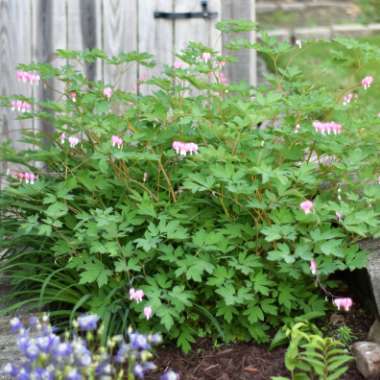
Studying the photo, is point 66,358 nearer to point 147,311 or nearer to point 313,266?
point 147,311

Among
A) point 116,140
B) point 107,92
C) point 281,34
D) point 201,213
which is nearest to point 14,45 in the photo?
point 107,92

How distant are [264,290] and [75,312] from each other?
2.50 feet

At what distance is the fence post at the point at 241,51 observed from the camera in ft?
18.3

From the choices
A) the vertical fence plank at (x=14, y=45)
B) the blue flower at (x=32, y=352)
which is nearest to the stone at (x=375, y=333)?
the blue flower at (x=32, y=352)

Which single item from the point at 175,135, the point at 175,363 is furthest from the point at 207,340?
the point at 175,135

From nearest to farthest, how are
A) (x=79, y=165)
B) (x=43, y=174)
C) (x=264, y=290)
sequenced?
(x=264, y=290), (x=79, y=165), (x=43, y=174)

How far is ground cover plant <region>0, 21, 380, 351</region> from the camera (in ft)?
11.2

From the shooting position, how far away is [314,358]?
3316 millimetres

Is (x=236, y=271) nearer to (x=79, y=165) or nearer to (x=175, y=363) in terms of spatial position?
(x=175, y=363)

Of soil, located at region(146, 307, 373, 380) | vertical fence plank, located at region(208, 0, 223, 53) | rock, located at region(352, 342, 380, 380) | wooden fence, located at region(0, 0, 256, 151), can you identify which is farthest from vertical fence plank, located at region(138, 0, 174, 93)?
rock, located at region(352, 342, 380, 380)

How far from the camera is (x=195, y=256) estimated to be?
3.48 m

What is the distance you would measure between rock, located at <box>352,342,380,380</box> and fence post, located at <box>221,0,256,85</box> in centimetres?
259

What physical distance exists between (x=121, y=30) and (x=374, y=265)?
2.38 meters

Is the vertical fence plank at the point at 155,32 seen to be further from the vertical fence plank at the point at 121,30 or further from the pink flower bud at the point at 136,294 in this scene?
the pink flower bud at the point at 136,294
